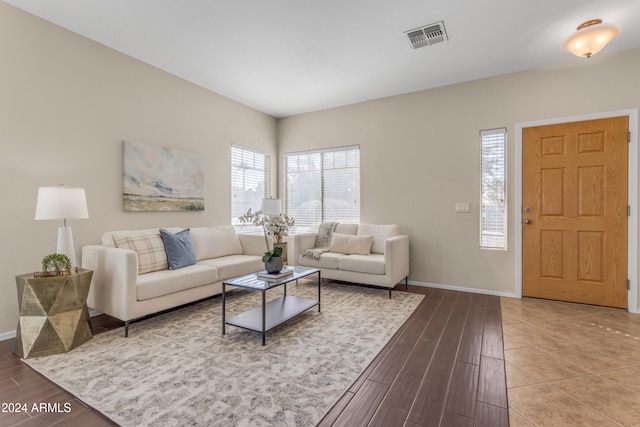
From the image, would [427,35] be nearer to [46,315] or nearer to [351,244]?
[351,244]

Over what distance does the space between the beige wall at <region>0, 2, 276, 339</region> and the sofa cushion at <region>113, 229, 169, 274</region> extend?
286 millimetres

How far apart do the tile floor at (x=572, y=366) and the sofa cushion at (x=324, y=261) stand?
2.00 m

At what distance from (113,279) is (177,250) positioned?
0.74 metres

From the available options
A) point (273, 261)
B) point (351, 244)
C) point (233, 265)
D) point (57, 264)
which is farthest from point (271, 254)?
point (57, 264)

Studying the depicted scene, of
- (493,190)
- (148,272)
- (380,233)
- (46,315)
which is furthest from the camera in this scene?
(380,233)

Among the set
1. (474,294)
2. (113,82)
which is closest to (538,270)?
(474,294)

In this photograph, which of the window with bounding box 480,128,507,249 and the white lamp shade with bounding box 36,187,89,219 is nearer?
the white lamp shade with bounding box 36,187,89,219

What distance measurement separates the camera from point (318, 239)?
15.2 ft

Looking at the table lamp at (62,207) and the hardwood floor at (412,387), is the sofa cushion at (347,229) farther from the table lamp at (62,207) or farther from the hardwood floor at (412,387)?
the table lamp at (62,207)

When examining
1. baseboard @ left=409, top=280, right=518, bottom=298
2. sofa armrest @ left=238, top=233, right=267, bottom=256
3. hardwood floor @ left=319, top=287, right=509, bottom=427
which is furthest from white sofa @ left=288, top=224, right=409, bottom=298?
hardwood floor @ left=319, top=287, right=509, bottom=427

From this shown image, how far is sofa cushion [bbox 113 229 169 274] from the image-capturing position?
120 inches

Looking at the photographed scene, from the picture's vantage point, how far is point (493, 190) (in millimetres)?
3893

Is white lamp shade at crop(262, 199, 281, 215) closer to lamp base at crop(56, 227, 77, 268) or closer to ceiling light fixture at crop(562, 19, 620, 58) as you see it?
lamp base at crop(56, 227, 77, 268)

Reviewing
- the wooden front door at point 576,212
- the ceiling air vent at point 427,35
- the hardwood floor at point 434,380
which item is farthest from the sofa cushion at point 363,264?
the ceiling air vent at point 427,35
